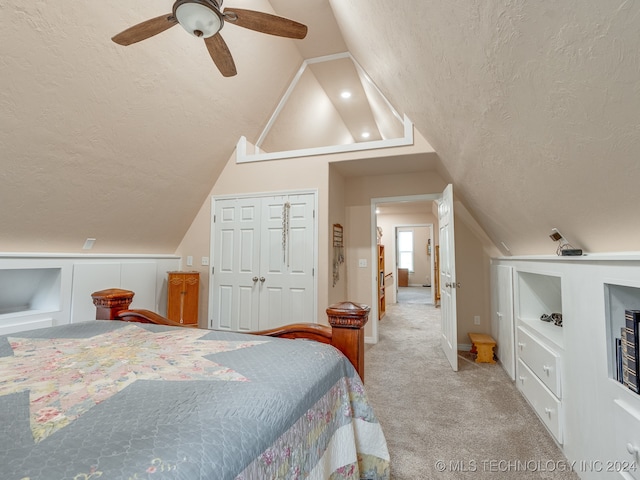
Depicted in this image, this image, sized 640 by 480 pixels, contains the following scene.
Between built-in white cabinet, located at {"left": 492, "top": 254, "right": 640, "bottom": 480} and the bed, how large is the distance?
38.0 inches

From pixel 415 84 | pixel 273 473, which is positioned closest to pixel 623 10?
pixel 273 473

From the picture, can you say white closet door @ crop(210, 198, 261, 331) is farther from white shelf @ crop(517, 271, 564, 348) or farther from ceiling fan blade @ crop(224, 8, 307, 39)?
white shelf @ crop(517, 271, 564, 348)

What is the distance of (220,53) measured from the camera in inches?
79.0

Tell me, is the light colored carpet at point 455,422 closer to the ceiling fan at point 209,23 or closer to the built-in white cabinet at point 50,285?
the ceiling fan at point 209,23

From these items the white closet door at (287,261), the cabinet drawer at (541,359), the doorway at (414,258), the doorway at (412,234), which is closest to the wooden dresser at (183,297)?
the white closet door at (287,261)

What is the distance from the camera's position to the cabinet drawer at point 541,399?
71.4 inches

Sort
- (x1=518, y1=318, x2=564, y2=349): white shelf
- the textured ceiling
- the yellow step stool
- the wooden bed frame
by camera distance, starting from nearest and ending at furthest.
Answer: the textured ceiling < the wooden bed frame < (x1=518, y1=318, x2=564, y2=349): white shelf < the yellow step stool

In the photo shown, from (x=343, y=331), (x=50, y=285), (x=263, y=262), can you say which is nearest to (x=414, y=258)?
(x=263, y=262)

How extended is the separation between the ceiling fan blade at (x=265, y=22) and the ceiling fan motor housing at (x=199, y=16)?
103 millimetres

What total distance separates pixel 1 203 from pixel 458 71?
10.7 ft

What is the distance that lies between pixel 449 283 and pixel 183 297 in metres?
3.07

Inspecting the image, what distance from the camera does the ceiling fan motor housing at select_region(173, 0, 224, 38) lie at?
1.54 m

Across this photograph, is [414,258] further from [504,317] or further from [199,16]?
[199,16]

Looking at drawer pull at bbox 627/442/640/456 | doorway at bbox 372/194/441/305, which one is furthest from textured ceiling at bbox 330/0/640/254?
doorway at bbox 372/194/441/305
